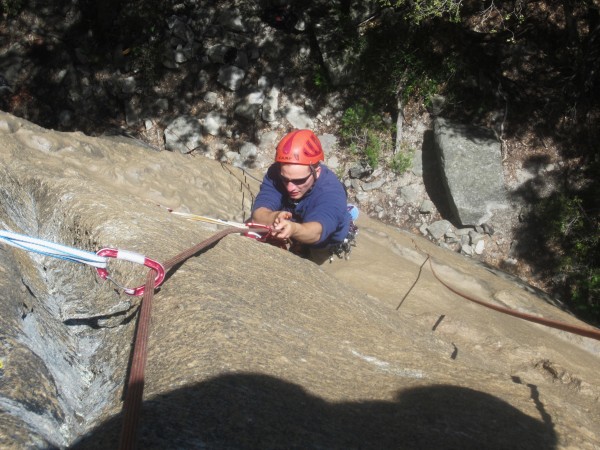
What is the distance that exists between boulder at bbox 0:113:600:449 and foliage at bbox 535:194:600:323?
333 centimetres

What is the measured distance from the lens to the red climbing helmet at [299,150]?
3723 millimetres

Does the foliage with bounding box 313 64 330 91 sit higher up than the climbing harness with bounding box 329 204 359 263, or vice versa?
the foliage with bounding box 313 64 330 91

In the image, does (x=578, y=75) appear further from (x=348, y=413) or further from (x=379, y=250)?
(x=348, y=413)

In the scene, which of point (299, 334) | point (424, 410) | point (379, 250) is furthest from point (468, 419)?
point (379, 250)

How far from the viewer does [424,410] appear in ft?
6.15

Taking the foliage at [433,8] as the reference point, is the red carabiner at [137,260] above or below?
below

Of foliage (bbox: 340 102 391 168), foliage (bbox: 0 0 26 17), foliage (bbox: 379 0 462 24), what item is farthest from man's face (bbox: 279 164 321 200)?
foliage (bbox: 0 0 26 17)

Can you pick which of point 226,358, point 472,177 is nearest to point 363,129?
point 472,177

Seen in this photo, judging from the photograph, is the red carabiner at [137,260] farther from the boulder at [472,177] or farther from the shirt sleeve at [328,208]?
the boulder at [472,177]

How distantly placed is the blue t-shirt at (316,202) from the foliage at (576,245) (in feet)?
14.2

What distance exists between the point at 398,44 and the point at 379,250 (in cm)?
403

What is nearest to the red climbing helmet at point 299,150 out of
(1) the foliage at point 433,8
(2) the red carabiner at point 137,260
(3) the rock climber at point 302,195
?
(3) the rock climber at point 302,195

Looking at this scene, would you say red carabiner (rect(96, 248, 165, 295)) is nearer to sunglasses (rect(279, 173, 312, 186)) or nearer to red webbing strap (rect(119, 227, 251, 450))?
red webbing strap (rect(119, 227, 251, 450))

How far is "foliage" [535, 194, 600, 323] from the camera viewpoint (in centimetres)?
689
